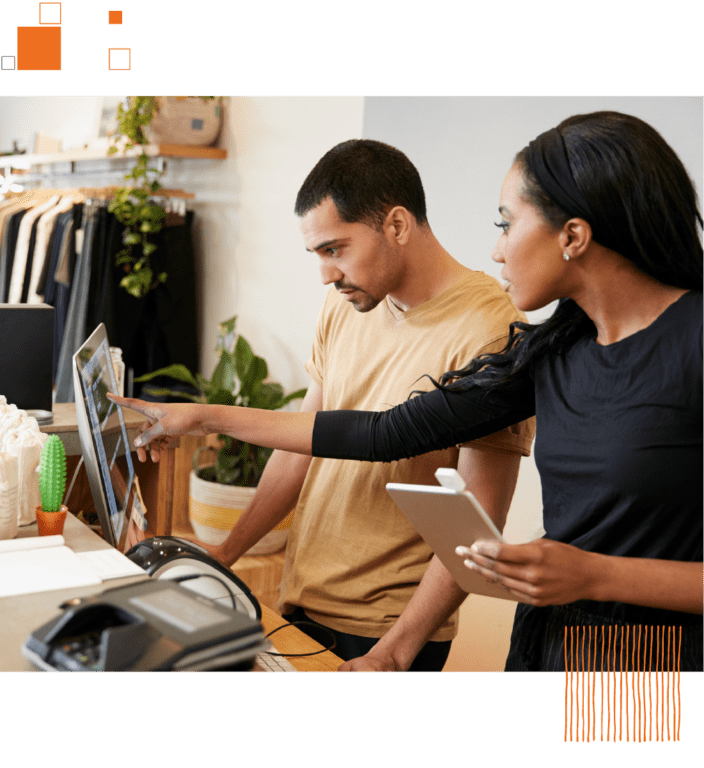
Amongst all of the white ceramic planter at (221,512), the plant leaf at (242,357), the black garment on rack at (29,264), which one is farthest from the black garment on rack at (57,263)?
the white ceramic planter at (221,512)

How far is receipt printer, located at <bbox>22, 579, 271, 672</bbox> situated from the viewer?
2.24 ft

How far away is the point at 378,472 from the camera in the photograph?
4.46 feet

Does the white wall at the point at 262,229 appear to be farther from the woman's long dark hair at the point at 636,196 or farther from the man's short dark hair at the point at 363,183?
the woman's long dark hair at the point at 636,196

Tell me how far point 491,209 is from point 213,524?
1879 millimetres

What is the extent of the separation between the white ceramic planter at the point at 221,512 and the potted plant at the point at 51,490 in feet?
5.76

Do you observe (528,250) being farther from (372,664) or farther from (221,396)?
(221,396)

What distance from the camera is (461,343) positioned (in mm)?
1270

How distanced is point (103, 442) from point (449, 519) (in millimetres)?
606

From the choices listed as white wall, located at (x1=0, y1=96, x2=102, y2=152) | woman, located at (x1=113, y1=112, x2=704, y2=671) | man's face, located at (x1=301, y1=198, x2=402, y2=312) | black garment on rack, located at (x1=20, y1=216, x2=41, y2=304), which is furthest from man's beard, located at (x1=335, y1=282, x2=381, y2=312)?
black garment on rack, located at (x1=20, y1=216, x2=41, y2=304)

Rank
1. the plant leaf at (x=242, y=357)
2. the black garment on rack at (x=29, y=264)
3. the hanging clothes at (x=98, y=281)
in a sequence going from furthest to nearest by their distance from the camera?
the black garment on rack at (x=29, y=264) < the hanging clothes at (x=98, y=281) < the plant leaf at (x=242, y=357)

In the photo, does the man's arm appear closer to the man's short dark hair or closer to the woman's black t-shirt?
the woman's black t-shirt

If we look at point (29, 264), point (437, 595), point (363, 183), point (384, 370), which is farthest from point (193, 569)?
point (29, 264)

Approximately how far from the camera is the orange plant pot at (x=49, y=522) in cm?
117

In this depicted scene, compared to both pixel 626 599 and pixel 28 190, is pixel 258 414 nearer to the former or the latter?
pixel 626 599
